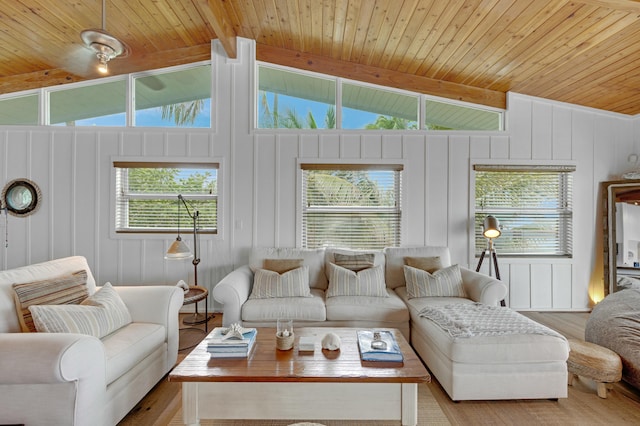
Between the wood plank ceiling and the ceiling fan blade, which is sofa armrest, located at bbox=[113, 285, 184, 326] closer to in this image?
the wood plank ceiling

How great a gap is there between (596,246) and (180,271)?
524 centimetres

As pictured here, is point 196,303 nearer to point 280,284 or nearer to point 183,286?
point 183,286

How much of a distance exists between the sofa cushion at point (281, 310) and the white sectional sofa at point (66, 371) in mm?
798

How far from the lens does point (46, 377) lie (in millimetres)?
1504

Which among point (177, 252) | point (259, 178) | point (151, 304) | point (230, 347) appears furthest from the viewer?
point (259, 178)

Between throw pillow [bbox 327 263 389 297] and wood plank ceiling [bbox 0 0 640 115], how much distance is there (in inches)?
94.3

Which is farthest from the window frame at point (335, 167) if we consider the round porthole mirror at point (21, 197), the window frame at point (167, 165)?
the round porthole mirror at point (21, 197)

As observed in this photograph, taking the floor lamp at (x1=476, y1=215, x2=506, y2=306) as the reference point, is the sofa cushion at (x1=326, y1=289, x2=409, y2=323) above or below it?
below

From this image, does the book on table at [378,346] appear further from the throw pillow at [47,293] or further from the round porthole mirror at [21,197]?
the round porthole mirror at [21,197]

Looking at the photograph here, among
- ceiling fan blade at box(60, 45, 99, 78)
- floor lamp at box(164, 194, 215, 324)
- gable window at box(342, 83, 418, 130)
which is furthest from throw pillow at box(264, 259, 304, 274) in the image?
ceiling fan blade at box(60, 45, 99, 78)

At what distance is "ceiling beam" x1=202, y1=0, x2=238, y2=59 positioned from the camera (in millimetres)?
2987

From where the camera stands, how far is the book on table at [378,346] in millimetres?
1864

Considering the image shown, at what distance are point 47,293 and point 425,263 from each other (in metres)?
3.16

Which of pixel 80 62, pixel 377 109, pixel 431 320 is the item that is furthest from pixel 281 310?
pixel 80 62
